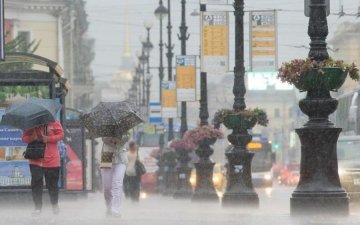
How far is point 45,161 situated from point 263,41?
14.2 metres

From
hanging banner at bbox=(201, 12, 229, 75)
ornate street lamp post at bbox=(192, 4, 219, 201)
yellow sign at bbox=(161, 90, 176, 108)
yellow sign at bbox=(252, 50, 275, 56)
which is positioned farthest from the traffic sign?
yellow sign at bbox=(252, 50, 275, 56)

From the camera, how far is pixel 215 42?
104 ft

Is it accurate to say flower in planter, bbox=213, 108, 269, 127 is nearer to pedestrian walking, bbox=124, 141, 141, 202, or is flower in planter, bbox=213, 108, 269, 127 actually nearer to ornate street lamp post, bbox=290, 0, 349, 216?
pedestrian walking, bbox=124, 141, 141, 202

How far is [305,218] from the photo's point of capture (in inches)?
650

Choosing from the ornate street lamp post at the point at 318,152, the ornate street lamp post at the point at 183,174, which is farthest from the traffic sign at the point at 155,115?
the ornate street lamp post at the point at 318,152

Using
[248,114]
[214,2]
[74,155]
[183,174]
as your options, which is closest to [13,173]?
[248,114]

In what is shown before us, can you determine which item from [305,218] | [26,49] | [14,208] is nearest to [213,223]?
[305,218]

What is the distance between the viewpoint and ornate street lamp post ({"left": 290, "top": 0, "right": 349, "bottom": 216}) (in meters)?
16.7

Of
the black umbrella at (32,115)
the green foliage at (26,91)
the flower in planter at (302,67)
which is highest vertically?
the flower in planter at (302,67)

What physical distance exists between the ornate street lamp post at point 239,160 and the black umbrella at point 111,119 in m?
6.04

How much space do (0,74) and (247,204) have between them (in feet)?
19.5

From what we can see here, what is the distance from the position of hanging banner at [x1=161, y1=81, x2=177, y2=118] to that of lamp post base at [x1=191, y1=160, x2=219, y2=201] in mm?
22597

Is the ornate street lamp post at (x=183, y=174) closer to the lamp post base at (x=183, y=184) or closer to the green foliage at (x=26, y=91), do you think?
the lamp post base at (x=183, y=184)

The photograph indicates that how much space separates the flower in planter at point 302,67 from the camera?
16734mm
